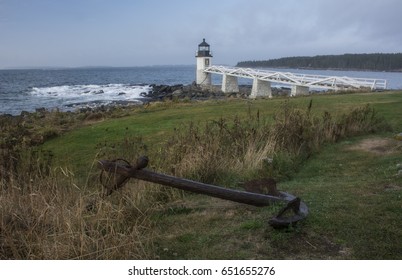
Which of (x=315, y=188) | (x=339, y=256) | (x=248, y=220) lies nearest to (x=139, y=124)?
(x=315, y=188)

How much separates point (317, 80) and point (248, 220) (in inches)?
980

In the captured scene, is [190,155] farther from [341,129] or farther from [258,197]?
[341,129]

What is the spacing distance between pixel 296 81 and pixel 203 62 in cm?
2325

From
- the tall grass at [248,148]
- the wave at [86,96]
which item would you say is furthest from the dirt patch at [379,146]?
the wave at [86,96]

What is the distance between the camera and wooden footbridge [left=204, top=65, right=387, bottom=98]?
24681 mm

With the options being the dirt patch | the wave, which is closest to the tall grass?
the dirt patch

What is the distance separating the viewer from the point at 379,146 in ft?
27.2

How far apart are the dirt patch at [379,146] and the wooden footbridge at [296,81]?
1548 centimetres

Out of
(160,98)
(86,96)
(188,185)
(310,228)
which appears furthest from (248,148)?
(86,96)

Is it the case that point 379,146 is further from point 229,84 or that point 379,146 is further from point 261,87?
point 229,84

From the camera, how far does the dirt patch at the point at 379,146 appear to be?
7.80 metres

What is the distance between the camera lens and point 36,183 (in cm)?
449

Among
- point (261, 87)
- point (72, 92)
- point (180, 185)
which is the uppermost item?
point (180, 185)

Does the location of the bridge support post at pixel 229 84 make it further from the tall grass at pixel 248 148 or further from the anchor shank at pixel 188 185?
the anchor shank at pixel 188 185
